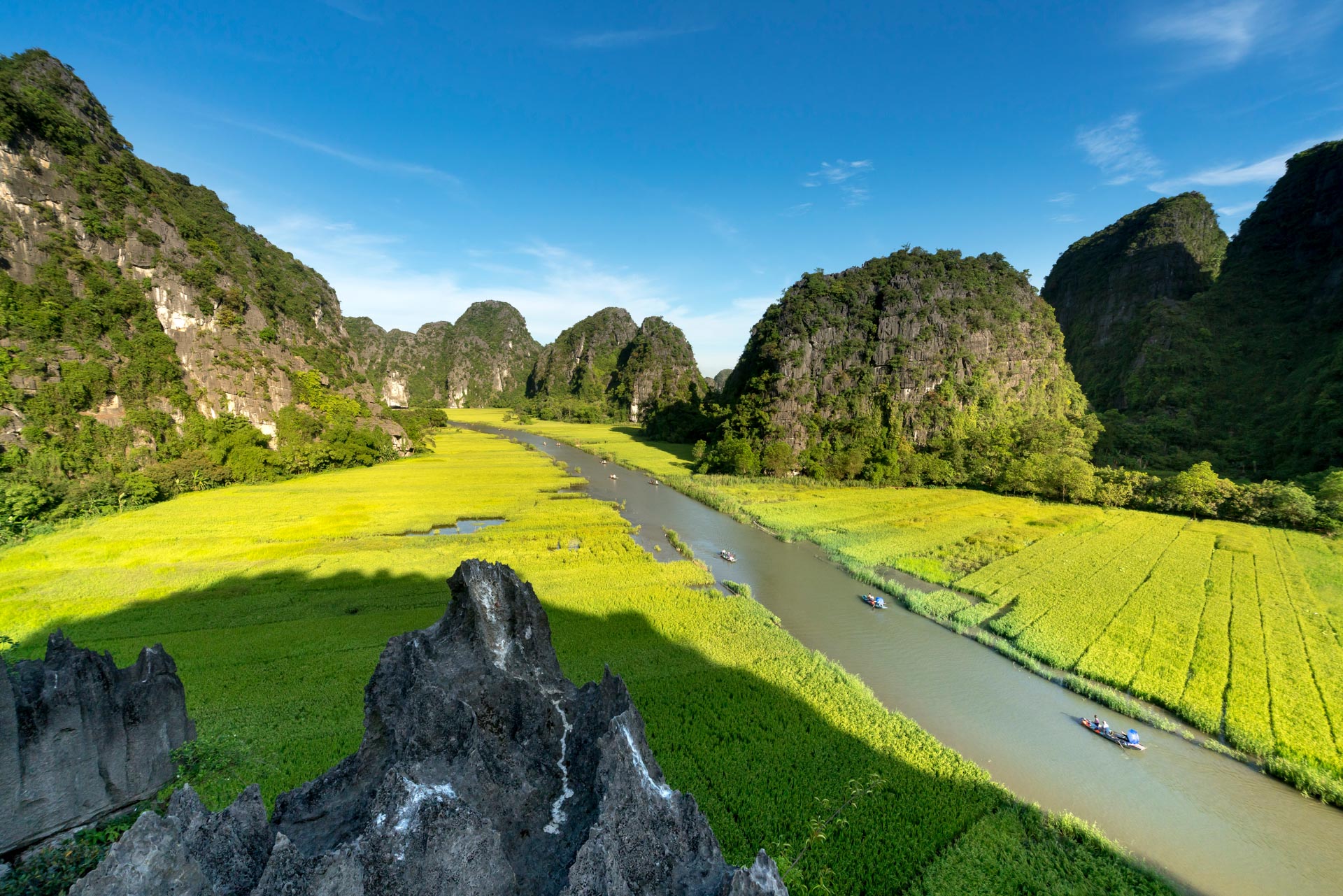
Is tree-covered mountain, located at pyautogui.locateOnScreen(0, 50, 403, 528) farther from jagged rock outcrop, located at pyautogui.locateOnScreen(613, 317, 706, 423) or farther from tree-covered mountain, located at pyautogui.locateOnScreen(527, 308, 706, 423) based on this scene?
jagged rock outcrop, located at pyautogui.locateOnScreen(613, 317, 706, 423)

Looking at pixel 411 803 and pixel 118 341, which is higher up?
pixel 118 341

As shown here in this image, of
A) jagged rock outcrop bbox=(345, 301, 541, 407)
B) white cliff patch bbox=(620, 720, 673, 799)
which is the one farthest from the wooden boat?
jagged rock outcrop bbox=(345, 301, 541, 407)

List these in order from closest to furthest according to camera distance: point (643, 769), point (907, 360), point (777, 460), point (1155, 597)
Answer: point (643, 769) < point (1155, 597) < point (777, 460) < point (907, 360)

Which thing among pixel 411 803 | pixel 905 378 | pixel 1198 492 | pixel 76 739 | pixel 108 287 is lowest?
pixel 76 739

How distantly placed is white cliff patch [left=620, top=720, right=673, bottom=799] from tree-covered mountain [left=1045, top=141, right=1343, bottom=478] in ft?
198

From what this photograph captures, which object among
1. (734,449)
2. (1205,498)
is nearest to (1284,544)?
(1205,498)

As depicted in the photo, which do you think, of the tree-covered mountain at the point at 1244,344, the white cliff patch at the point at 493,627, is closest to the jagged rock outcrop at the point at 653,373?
the tree-covered mountain at the point at 1244,344

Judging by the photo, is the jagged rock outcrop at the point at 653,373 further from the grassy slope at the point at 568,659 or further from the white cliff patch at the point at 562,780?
the white cliff patch at the point at 562,780

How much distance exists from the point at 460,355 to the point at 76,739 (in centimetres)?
16450

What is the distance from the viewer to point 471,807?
14.8 feet

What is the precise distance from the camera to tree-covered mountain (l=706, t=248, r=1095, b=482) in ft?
179

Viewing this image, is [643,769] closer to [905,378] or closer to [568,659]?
[568,659]

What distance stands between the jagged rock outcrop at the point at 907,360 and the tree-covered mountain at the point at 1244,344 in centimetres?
828

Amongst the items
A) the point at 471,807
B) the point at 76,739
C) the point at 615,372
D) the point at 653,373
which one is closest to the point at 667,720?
the point at 471,807
